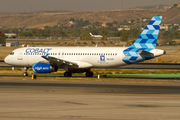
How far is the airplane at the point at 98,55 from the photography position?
37.7 meters

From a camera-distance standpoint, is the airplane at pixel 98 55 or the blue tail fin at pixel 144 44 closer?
the blue tail fin at pixel 144 44

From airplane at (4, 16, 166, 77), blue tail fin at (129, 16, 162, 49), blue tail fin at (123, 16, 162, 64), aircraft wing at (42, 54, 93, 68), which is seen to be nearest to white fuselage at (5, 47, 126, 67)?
airplane at (4, 16, 166, 77)

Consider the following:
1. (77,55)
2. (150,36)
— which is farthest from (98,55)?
(150,36)

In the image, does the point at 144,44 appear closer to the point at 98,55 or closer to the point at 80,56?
the point at 98,55

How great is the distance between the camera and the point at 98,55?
38.4 metres

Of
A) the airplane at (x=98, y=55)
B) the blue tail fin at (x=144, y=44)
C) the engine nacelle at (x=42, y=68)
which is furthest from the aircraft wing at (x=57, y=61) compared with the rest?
the blue tail fin at (x=144, y=44)

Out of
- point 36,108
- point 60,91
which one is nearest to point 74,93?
point 60,91

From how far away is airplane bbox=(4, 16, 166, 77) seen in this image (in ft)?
124

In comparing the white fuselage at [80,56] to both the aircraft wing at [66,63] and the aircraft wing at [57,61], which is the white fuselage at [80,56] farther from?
the aircraft wing at [57,61]

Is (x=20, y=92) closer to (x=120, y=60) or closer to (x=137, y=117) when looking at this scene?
(x=137, y=117)

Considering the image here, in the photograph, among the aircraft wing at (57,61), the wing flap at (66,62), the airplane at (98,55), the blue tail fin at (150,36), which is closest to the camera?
the airplane at (98,55)

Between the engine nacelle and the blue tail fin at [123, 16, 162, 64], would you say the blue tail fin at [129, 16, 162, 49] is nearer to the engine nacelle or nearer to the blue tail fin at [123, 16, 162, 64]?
the blue tail fin at [123, 16, 162, 64]

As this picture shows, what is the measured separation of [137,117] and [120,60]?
69.9 feet

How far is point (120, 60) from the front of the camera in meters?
37.9
